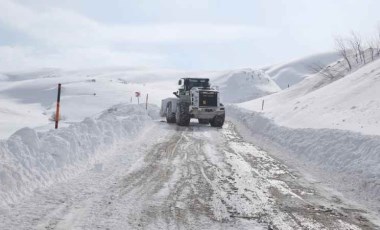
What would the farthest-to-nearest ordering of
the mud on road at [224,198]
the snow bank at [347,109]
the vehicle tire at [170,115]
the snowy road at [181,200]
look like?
the vehicle tire at [170,115]
the snow bank at [347,109]
the mud on road at [224,198]
the snowy road at [181,200]

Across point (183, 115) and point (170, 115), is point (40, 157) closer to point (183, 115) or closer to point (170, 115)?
point (183, 115)

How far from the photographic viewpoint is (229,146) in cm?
1523

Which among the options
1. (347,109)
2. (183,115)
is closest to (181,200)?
(347,109)

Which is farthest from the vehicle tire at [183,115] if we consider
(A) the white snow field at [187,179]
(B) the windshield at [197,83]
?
(A) the white snow field at [187,179]

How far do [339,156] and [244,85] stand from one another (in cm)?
9581

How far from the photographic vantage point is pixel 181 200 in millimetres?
7395

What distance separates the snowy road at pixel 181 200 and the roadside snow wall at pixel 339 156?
81cm

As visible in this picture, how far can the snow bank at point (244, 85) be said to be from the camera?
9881 centimetres

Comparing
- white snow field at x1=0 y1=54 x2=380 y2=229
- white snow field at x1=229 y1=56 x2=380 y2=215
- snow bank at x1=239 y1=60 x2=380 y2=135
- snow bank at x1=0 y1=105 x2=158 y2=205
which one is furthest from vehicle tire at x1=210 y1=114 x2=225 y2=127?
snow bank at x1=0 y1=105 x2=158 y2=205

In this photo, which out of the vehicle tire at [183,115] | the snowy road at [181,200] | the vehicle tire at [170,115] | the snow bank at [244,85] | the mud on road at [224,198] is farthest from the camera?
the snow bank at [244,85]

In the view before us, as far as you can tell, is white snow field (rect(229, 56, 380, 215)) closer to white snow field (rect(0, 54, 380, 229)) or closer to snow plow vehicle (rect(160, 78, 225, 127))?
white snow field (rect(0, 54, 380, 229))

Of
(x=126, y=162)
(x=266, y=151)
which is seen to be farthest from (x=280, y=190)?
(x=266, y=151)

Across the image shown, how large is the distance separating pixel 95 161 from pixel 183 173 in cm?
217

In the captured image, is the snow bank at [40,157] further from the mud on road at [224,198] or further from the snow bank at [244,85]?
the snow bank at [244,85]
